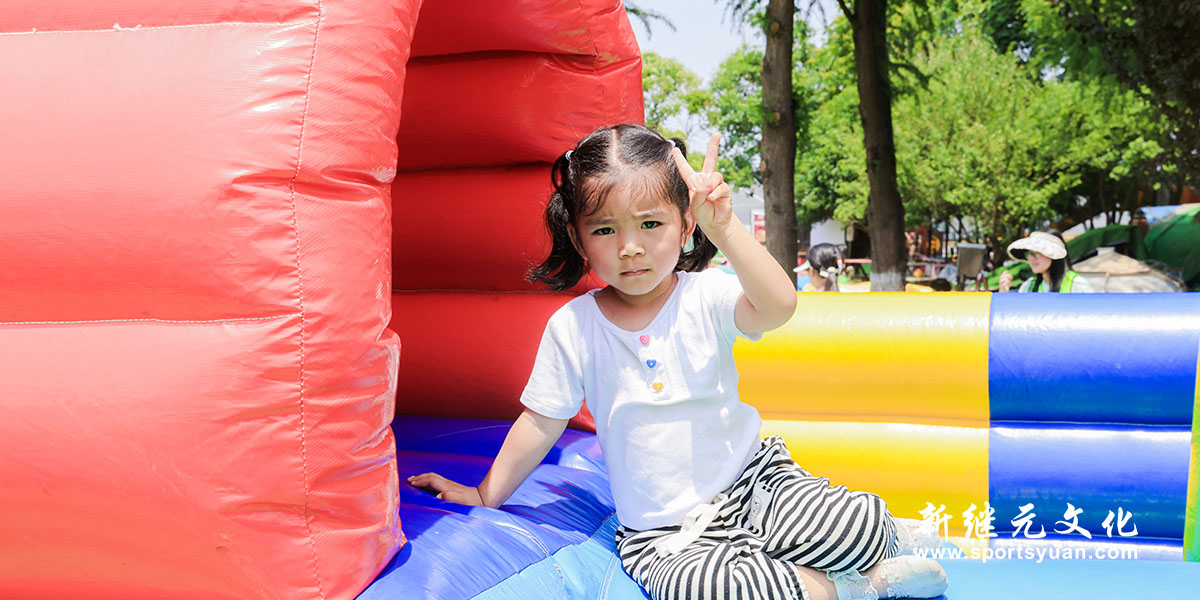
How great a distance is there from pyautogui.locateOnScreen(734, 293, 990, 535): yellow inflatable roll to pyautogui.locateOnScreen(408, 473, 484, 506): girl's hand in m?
0.87

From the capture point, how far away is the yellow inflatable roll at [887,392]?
2.14 m

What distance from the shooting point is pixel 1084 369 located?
204 cm

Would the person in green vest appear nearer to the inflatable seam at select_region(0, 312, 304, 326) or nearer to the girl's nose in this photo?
the girl's nose

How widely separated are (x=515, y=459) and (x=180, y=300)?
67 cm

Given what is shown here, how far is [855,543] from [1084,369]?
3.10 ft

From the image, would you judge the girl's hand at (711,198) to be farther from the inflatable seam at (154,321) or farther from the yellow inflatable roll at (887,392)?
the yellow inflatable roll at (887,392)

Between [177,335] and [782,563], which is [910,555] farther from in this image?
[177,335]

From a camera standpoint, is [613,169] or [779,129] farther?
[779,129]

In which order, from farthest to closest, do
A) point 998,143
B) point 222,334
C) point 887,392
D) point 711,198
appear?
point 998,143 < point 887,392 < point 711,198 < point 222,334

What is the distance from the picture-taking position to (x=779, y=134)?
542 centimetres

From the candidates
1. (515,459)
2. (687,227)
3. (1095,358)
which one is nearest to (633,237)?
(687,227)

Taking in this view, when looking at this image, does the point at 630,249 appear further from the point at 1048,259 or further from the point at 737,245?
the point at 1048,259

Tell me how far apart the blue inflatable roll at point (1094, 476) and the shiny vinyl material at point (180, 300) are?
159 centimetres

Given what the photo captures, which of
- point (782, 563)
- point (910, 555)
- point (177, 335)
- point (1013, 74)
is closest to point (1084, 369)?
point (910, 555)
